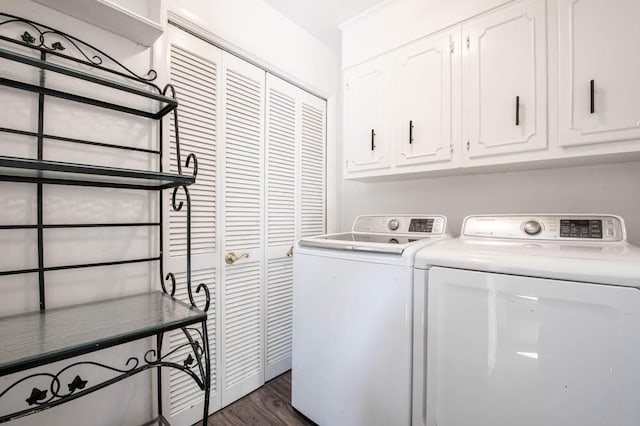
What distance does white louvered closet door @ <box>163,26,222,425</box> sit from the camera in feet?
4.71

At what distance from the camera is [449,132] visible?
5.24ft

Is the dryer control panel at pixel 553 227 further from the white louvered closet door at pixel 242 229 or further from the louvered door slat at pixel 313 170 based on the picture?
the white louvered closet door at pixel 242 229

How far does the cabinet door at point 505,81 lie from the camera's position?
4.38ft

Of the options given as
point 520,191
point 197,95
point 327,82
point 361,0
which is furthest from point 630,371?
point 327,82

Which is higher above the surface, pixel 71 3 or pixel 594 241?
pixel 71 3

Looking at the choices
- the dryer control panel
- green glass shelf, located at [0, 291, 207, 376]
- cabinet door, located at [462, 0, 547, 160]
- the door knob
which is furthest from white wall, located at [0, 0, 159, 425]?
the dryer control panel

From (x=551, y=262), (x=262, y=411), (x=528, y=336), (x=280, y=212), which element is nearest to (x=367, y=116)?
(x=280, y=212)

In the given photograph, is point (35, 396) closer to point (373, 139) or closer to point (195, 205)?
point (195, 205)

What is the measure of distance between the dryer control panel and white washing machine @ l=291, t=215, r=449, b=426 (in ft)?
0.88

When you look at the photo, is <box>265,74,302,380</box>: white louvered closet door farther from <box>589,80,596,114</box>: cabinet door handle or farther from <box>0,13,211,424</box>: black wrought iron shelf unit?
<box>589,80,596,114</box>: cabinet door handle

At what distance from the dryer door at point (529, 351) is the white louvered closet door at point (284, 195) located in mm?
1121

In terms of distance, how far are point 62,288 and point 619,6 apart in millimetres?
2506

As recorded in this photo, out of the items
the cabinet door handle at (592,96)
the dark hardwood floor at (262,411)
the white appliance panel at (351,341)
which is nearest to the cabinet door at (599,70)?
the cabinet door handle at (592,96)

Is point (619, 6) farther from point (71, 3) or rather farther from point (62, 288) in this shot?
point (62, 288)
